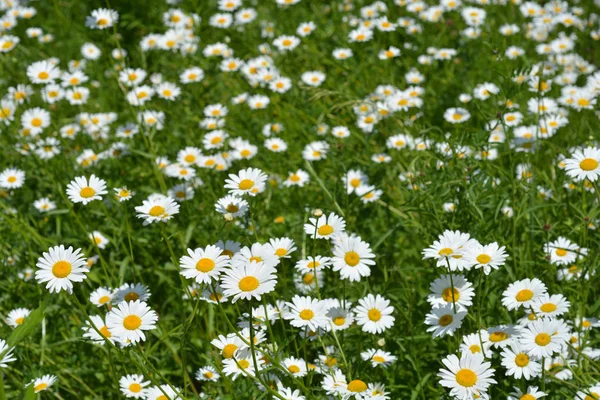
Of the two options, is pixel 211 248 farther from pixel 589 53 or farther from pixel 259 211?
pixel 589 53

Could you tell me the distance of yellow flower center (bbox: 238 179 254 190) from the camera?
8.54 ft

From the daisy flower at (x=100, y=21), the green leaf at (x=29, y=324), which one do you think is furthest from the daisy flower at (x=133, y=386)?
the daisy flower at (x=100, y=21)

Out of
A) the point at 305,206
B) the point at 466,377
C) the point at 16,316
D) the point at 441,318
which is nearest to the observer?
the point at 466,377

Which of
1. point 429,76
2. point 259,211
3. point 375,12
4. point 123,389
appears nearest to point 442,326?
point 123,389

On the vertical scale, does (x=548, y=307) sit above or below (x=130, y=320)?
above

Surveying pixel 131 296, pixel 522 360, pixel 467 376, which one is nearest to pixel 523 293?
pixel 522 360

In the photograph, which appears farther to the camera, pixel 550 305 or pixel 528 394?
Result: pixel 550 305

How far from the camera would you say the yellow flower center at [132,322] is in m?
2.27

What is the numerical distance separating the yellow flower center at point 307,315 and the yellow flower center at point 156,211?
2.11 ft

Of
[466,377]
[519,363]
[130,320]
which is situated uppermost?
[130,320]

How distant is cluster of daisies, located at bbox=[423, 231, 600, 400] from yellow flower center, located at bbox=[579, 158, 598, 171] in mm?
504

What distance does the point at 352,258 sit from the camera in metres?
2.46

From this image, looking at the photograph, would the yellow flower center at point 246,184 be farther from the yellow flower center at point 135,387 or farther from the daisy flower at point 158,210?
the yellow flower center at point 135,387

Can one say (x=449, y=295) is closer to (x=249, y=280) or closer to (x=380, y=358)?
(x=380, y=358)
